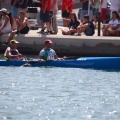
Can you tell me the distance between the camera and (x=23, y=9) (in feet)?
103

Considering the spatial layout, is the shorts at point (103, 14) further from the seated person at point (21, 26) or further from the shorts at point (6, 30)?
the shorts at point (6, 30)

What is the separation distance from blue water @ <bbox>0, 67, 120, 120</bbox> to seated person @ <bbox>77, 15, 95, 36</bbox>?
3438mm

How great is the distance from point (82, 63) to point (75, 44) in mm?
2472

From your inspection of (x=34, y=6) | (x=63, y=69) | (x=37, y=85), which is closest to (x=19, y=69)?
(x=63, y=69)

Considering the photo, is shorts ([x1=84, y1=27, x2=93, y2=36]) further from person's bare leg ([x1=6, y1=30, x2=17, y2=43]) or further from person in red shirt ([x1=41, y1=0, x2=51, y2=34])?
person's bare leg ([x1=6, y1=30, x2=17, y2=43])

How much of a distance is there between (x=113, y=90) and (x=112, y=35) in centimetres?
786

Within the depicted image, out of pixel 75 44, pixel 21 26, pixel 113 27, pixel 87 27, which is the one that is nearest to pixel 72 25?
pixel 87 27

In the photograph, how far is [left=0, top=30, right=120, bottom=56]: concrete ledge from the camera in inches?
1174

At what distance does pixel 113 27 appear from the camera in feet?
99.6

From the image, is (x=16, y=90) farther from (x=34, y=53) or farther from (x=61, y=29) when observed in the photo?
(x=61, y=29)

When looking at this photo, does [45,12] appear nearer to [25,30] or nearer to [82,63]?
[25,30]

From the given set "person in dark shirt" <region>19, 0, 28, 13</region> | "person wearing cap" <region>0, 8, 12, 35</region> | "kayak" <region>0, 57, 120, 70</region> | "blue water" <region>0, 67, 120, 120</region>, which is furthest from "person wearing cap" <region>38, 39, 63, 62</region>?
"person in dark shirt" <region>19, 0, 28, 13</region>

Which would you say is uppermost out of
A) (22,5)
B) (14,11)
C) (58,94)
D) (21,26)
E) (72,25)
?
(22,5)

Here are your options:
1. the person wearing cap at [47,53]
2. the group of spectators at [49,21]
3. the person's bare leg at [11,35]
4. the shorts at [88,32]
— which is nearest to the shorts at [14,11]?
the group of spectators at [49,21]
